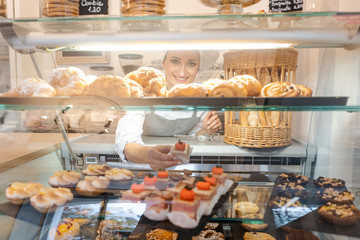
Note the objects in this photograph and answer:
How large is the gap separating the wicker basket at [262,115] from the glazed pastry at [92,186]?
683mm

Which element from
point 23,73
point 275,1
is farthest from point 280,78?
point 23,73

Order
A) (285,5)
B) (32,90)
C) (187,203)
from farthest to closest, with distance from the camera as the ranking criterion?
(285,5), (32,90), (187,203)

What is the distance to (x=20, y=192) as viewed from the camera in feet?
Answer: 4.50

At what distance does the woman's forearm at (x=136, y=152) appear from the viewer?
1.41 m

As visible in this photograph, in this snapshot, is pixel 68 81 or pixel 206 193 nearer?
pixel 206 193

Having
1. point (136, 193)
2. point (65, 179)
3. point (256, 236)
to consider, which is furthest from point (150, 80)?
point (256, 236)

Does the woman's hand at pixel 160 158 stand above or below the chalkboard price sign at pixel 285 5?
below

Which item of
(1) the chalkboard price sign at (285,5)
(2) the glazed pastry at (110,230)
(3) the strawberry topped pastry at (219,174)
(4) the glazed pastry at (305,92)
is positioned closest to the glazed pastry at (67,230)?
(2) the glazed pastry at (110,230)

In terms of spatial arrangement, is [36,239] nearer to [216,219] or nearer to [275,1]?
[216,219]

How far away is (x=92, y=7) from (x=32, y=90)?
20.2 inches

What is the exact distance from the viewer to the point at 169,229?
3.92ft

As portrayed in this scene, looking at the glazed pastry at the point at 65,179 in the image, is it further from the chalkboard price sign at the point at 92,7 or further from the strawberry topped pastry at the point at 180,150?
the chalkboard price sign at the point at 92,7

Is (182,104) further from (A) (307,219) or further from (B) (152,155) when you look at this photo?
(A) (307,219)

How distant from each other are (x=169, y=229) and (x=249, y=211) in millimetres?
411
